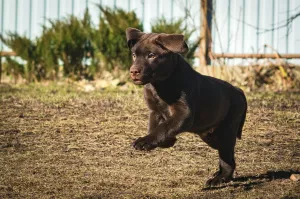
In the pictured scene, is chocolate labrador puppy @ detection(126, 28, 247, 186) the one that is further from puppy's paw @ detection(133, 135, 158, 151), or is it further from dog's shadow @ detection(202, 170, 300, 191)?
dog's shadow @ detection(202, 170, 300, 191)

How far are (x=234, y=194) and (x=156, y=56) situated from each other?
4.34 ft

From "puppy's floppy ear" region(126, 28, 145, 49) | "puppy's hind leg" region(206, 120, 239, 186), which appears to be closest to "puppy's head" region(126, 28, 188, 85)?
"puppy's floppy ear" region(126, 28, 145, 49)

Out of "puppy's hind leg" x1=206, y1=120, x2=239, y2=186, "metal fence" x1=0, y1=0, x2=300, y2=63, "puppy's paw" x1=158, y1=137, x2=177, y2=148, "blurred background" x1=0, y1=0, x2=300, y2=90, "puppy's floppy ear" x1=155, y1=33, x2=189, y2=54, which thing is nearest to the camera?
"puppy's paw" x1=158, y1=137, x2=177, y2=148

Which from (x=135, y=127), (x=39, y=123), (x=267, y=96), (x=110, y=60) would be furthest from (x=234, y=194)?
(x=110, y=60)

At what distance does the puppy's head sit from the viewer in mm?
4988

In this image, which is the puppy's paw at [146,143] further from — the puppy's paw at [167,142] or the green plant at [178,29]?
the green plant at [178,29]

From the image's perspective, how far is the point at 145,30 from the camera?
13797mm

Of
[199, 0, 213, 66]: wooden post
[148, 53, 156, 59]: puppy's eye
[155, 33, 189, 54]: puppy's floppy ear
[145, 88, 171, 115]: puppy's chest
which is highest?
[199, 0, 213, 66]: wooden post

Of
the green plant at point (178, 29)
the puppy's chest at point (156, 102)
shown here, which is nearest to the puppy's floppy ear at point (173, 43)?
the puppy's chest at point (156, 102)

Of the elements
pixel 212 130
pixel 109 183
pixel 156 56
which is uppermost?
pixel 156 56

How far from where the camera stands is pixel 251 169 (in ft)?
20.1

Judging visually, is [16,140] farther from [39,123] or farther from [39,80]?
[39,80]

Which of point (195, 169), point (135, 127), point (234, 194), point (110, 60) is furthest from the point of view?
point (110, 60)

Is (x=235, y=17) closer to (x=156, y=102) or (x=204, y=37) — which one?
(x=204, y=37)
